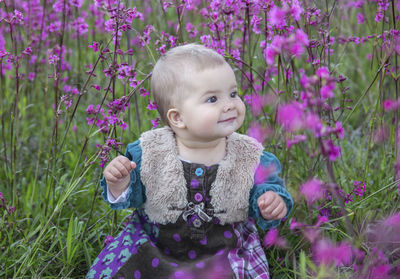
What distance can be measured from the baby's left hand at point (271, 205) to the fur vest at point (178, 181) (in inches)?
4.9

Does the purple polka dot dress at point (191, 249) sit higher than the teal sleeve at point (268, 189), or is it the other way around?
the teal sleeve at point (268, 189)

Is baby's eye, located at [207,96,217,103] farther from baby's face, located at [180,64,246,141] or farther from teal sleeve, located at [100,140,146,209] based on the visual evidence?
teal sleeve, located at [100,140,146,209]

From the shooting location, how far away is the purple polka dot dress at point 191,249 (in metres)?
1.85

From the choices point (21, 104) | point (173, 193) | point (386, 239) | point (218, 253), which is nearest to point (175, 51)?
point (173, 193)

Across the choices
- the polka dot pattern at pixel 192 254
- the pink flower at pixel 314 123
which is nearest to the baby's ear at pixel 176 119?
the polka dot pattern at pixel 192 254

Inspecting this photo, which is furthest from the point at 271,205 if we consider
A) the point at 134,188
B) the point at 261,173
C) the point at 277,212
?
the point at 134,188

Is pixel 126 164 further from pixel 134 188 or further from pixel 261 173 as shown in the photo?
pixel 261 173

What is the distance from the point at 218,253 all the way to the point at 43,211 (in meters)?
0.90

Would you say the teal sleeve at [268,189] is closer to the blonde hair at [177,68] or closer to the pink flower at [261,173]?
the pink flower at [261,173]

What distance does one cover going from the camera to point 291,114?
123 cm

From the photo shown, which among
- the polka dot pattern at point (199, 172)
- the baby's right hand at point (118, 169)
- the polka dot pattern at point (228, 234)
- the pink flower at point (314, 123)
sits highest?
the pink flower at point (314, 123)

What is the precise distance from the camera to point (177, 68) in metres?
1.75

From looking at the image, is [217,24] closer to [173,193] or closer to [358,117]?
[173,193]

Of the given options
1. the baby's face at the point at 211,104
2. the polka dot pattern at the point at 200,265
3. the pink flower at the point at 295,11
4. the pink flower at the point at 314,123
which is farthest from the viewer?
the polka dot pattern at the point at 200,265
